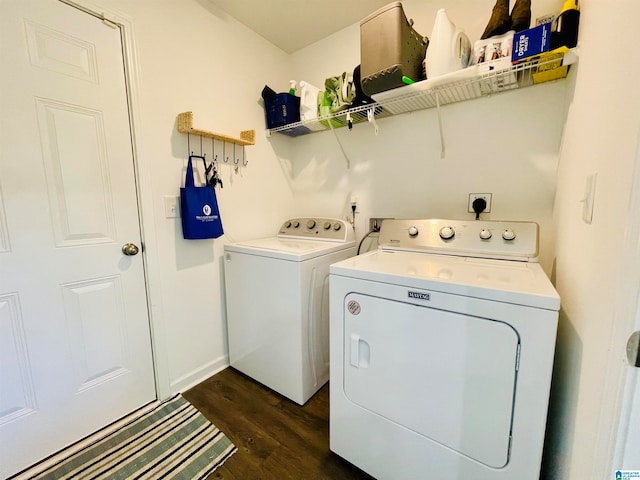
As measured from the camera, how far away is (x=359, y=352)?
1.08 m

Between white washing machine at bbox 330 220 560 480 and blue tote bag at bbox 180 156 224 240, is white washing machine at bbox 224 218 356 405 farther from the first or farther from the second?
white washing machine at bbox 330 220 560 480

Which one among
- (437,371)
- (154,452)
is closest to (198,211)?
(154,452)

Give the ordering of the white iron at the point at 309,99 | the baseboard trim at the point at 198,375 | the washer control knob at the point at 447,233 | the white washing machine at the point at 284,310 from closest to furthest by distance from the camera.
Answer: the washer control knob at the point at 447,233, the white washing machine at the point at 284,310, the baseboard trim at the point at 198,375, the white iron at the point at 309,99

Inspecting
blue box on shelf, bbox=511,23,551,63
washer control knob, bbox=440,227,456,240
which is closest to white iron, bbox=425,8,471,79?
blue box on shelf, bbox=511,23,551,63

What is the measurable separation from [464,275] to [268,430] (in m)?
1.26

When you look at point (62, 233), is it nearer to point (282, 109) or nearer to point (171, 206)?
point (171, 206)

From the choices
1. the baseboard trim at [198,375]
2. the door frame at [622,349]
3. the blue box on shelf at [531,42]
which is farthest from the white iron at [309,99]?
the baseboard trim at [198,375]

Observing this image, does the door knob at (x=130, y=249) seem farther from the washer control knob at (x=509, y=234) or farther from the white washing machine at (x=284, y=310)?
the washer control knob at (x=509, y=234)

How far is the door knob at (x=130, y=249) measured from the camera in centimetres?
141

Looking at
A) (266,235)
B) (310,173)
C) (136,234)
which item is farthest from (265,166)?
(136,234)

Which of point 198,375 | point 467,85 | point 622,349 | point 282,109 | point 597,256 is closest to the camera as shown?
point 622,349

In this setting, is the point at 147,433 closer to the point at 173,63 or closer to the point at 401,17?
the point at 173,63

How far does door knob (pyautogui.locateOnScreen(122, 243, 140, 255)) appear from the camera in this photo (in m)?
1.41

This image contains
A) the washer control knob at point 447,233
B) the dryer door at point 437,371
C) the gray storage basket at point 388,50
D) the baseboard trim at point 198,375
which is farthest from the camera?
the baseboard trim at point 198,375
